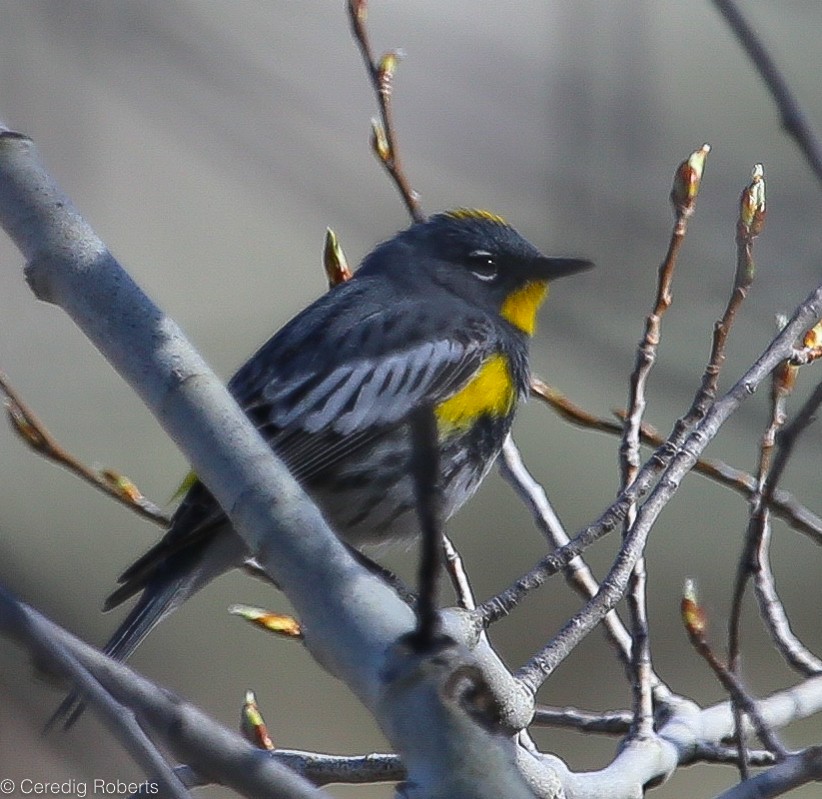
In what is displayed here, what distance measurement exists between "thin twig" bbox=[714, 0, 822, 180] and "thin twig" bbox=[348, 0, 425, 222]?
1652mm

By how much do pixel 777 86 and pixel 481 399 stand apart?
228 centimetres

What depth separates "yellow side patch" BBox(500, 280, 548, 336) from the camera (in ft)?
14.7

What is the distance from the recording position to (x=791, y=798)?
739 centimetres

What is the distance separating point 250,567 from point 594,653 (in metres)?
4.69

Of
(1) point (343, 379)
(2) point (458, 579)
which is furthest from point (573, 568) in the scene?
(1) point (343, 379)

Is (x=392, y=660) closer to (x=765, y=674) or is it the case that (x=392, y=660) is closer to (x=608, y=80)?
(x=608, y=80)

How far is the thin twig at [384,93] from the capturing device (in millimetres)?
3359

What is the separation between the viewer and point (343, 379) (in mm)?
3932

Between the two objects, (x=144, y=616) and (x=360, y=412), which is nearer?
(x=144, y=616)

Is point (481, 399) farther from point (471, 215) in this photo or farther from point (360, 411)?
point (471, 215)

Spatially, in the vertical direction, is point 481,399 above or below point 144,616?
above

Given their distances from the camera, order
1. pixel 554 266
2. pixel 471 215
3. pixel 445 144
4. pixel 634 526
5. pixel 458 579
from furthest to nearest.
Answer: pixel 471 215, pixel 554 266, pixel 458 579, pixel 445 144, pixel 634 526

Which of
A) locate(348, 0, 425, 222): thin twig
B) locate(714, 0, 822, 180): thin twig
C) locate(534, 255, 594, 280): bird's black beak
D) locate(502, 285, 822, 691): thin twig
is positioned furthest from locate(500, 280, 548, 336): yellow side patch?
locate(714, 0, 822, 180): thin twig

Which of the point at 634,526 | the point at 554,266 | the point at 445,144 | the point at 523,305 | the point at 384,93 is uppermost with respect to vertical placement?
the point at 384,93
